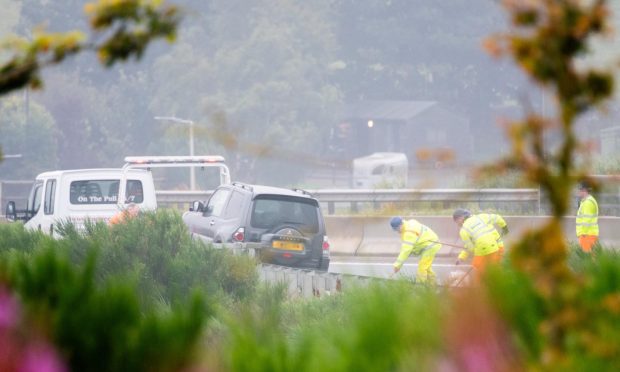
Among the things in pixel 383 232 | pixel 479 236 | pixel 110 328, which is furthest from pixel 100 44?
pixel 383 232

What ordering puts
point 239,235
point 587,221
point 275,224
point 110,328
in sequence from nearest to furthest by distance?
point 110,328 < point 239,235 < point 275,224 < point 587,221

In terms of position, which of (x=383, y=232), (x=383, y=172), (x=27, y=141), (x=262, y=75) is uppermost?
(x=262, y=75)

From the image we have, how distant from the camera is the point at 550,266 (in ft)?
11.8

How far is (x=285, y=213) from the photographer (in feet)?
73.5

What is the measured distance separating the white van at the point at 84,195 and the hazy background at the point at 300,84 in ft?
201

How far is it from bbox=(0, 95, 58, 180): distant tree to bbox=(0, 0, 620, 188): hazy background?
1.07 feet

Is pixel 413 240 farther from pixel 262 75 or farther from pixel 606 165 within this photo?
pixel 262 75

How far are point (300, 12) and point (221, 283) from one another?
290 ft

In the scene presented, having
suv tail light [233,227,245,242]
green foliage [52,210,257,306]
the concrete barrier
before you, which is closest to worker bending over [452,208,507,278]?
green foliage [52,210,257,306]

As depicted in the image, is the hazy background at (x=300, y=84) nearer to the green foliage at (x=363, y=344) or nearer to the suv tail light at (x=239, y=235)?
the suv tail light at (x=239, y=235)

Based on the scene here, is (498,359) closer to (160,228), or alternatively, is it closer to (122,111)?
(160,228)

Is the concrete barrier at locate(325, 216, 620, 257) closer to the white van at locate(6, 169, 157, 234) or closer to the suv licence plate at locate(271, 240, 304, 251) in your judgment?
the white van at locate(6, 169, 157, 234)

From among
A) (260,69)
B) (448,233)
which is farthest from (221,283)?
(260,69)

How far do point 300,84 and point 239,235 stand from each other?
7441cm
